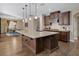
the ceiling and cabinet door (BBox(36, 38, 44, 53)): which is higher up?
the ceiling

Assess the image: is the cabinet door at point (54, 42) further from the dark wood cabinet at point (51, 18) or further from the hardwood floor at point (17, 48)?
the dark wood cabinet at point (51, 18)

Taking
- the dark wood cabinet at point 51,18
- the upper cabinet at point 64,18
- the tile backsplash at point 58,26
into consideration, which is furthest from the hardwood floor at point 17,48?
the dark wood cabinet at point 51,18

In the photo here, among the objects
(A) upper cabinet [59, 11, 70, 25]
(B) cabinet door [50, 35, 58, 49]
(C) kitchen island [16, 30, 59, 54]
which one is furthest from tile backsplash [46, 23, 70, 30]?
(B) cabinet door [50, 35, 58, 49]

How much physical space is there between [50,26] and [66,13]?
0.56m

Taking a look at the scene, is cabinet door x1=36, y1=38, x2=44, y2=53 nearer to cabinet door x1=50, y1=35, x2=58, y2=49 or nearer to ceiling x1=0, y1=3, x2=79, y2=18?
cabinet door x1=50, y1=35, x2=58, y2=49

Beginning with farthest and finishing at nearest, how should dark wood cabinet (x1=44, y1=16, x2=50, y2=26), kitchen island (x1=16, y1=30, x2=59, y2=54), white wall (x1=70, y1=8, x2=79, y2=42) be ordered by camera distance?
1. kitchen island (x1=16, y1=30, x2=59, y2=54)
2. dark wood cabinet (x1=44, y1=16, x2=50, y2=26)
3. white wall (x1=70, y1=8, x2=79, y2=42)

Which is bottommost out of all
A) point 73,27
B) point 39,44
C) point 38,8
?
point 39,44

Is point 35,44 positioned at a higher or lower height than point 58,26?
lower

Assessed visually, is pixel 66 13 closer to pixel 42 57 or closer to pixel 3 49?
pixel 42 57

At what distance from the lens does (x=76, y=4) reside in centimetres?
248

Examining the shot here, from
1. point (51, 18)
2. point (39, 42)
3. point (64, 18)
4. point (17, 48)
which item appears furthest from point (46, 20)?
point (17, 48)

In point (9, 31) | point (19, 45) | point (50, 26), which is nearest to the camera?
point (9, 31)

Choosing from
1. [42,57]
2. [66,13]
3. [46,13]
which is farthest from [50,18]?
[42,57]

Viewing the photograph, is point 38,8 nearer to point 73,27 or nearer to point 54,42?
point 73,27
